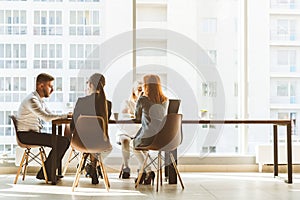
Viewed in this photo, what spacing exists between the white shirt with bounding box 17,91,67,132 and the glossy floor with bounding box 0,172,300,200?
66cm

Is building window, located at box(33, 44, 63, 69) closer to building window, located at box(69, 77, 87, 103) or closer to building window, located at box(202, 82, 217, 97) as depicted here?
building window, located at box(69, 77, 87, 103)

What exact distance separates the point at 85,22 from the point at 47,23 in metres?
0.55

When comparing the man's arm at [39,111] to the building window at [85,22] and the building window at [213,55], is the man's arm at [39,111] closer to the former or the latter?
the building window at [85,22]

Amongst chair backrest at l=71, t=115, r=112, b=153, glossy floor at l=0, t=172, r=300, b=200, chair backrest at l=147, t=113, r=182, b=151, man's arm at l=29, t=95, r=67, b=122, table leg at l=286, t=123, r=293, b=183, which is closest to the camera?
glossy floor at l=0, t=172, r=300, b=200

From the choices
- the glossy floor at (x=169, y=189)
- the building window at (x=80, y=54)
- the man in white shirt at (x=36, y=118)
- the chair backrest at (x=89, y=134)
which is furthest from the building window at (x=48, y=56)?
the chair backrest at (x=89, y=134)

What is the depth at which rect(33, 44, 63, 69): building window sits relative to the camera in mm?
7289

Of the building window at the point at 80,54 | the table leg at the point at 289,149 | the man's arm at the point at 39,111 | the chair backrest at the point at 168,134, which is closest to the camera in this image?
the chair backrest at the point at 168,134

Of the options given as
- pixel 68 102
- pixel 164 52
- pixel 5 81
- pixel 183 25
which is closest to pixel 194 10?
pixel 183 25

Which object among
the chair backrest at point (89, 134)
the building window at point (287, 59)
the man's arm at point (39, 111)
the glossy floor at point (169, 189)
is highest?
the building window at point (287, 59)

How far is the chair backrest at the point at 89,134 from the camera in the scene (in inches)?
Answer: 203

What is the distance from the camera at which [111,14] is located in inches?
290

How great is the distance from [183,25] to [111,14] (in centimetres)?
106

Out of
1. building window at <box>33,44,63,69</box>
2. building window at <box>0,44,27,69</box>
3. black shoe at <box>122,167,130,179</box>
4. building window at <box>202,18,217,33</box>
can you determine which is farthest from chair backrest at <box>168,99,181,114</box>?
building window at <box>0,44,27,69</box>

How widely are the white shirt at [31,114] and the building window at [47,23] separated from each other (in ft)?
5.40
